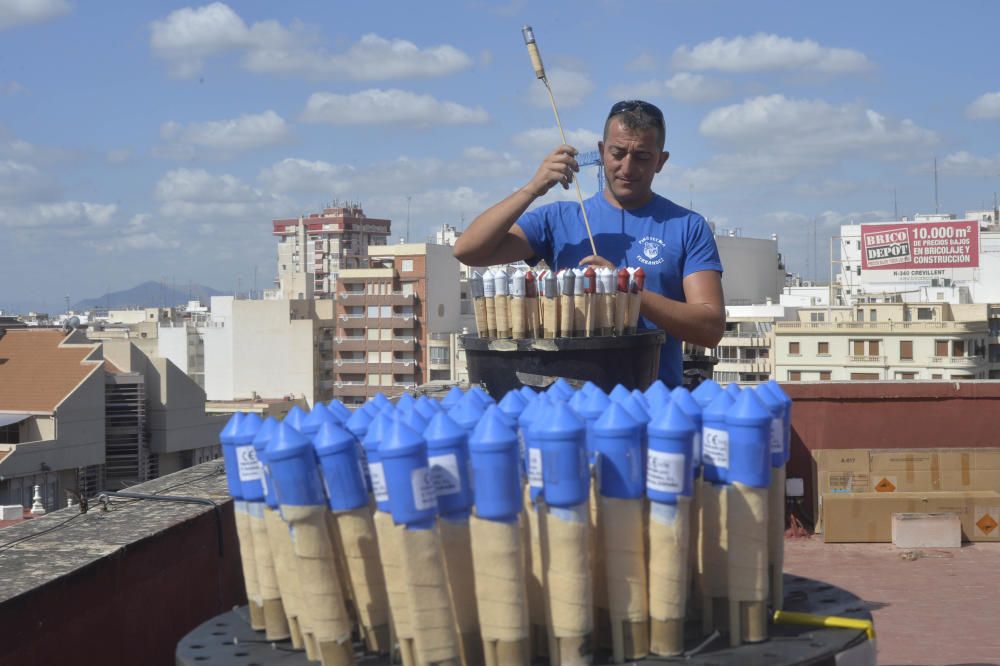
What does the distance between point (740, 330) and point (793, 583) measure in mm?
72708

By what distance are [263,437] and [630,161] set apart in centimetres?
192

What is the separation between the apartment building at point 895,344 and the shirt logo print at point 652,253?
187 feet

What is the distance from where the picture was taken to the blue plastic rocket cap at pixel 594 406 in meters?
2.88

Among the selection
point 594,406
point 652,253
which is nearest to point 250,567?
point 594,406

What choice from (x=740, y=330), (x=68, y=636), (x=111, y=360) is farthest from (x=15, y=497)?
(x=68, y=636)

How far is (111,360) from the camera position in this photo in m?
68.4

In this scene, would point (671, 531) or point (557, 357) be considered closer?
point (671, 531)

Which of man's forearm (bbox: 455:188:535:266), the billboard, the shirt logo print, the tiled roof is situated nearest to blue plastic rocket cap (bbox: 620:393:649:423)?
man's forearm (bbox: 455:188:535:266)

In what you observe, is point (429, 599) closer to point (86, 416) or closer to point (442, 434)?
point (442, 434)

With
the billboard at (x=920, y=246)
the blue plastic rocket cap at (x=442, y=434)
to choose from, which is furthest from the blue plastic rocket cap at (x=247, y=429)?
the billboard at (x=920, y=246)

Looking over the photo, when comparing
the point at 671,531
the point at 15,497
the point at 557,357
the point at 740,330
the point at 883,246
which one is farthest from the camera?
the point at 883,246

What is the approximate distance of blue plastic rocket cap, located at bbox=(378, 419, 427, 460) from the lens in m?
2.51

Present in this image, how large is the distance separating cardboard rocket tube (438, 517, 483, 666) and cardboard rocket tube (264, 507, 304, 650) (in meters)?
0.41

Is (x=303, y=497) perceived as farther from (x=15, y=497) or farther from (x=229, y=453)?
(x=15, y=497)
